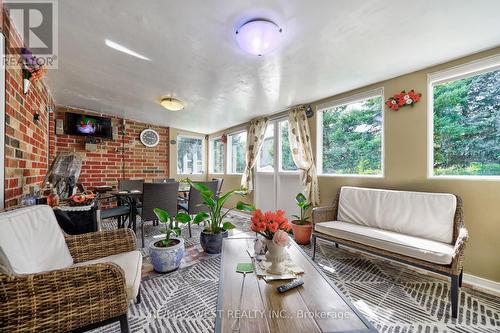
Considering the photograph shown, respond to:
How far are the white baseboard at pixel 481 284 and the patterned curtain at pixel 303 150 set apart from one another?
1668mm

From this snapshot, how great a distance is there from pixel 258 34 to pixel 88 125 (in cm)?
401

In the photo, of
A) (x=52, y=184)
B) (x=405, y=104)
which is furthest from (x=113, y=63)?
(x=405, y=104)

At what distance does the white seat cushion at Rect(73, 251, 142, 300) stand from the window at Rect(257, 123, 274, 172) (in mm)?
2964

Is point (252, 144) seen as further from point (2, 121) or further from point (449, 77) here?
point (2, 121)

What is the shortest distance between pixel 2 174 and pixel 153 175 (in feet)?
11.9

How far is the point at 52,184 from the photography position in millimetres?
2107

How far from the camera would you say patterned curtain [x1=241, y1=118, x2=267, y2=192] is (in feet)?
13.5

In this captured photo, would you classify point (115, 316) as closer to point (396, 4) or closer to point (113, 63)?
point (113, 63)

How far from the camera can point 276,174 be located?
3928 mm

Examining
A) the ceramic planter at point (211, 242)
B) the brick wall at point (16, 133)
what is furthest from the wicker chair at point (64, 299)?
the ceramic planter at point (211, 242)

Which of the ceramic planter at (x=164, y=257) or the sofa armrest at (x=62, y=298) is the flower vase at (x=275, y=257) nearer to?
the sofa armrest at (x=62, y=298)

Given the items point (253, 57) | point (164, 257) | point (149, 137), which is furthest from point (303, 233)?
point (149, 137)

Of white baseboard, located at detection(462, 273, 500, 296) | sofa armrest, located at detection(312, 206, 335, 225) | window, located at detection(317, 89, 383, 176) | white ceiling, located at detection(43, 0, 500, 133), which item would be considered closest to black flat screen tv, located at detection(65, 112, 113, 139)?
white ceiling, located at detection(43, 0, 500, 133)

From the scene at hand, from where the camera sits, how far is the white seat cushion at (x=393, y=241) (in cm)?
161
